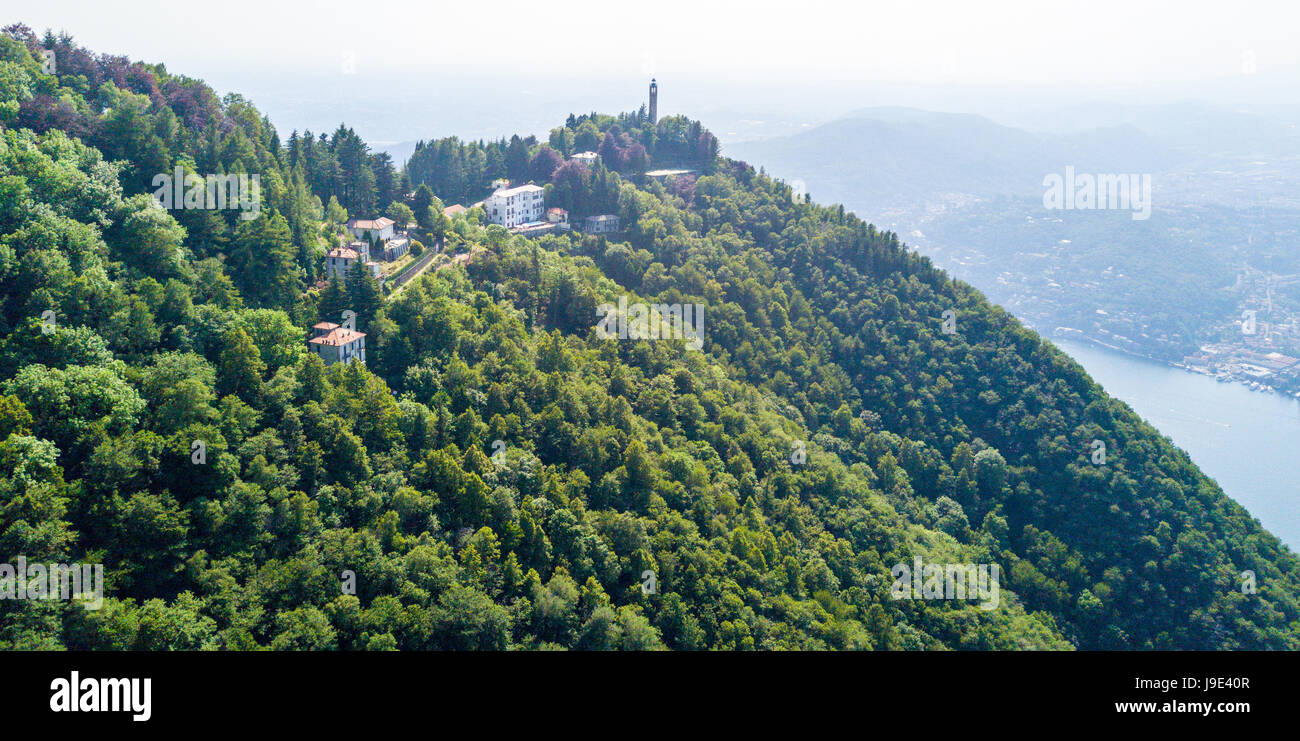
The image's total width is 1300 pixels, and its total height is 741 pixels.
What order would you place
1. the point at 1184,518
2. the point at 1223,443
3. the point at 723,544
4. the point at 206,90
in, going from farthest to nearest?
the point at 1223,443 < the point at 206,90 < the point at 1184,518 < the point at 723,544

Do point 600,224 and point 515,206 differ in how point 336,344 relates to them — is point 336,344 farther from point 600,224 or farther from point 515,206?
point 600,224

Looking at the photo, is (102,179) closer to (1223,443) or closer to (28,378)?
(28,378)

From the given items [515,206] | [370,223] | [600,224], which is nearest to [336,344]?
[370,223]

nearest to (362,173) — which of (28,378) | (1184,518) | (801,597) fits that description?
Result: (28,378)

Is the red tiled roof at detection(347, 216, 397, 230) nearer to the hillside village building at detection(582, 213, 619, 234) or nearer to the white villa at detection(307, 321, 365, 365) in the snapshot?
the white villa at detection(307, 321, 365, 365)

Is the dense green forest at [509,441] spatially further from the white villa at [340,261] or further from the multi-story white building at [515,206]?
the multi-story white building at [515,206]

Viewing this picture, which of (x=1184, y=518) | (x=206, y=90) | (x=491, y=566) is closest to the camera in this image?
(x=491, y=566)
